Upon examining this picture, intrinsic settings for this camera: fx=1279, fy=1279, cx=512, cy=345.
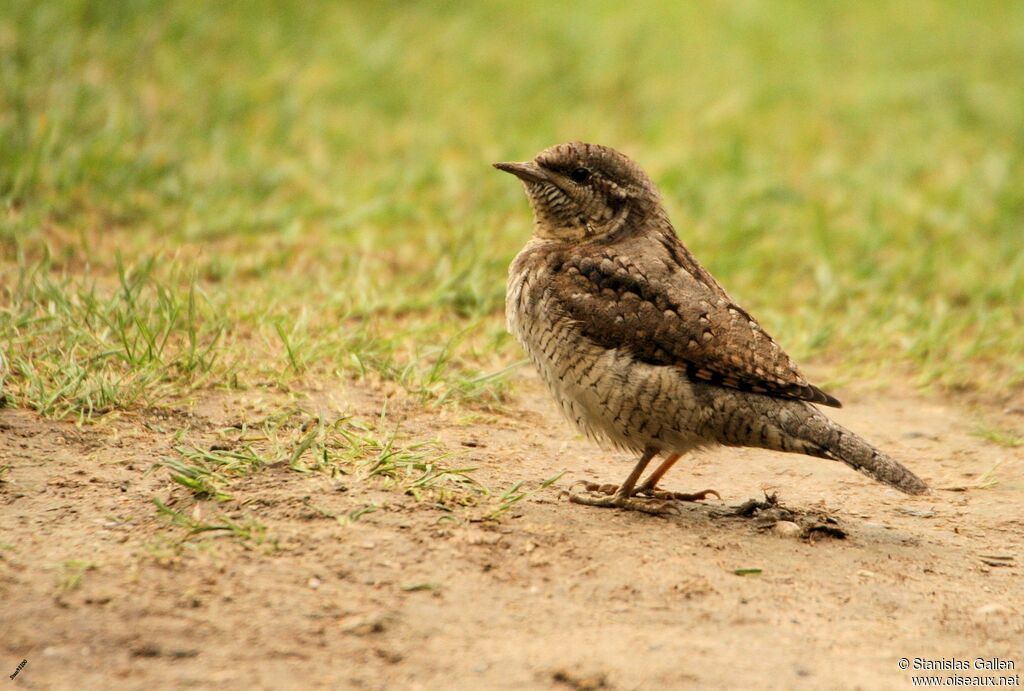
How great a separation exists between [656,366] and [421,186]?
4.14 meters

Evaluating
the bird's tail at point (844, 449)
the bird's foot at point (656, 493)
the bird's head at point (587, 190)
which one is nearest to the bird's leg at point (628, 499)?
the bird's foot at point (656, 493)

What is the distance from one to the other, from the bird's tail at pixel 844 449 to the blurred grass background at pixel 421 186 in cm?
163

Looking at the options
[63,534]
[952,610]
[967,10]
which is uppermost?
[967,10]

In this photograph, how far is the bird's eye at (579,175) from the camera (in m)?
5.27

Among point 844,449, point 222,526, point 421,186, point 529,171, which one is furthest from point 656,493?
point 421,186

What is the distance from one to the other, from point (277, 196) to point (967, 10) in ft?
32.7

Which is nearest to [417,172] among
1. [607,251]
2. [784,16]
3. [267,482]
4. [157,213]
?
[157,213]

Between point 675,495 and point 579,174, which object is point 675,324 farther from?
point 579,174

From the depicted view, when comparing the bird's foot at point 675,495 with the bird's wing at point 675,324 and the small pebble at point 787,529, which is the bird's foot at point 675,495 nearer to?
the small pebble at point 787,529

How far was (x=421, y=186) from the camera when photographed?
8477mm

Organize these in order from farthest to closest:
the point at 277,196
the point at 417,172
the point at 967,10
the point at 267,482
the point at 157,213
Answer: the point at 967,10
the point at 417,172
the point at 277,196
the point at 157,213
the point at 267,482

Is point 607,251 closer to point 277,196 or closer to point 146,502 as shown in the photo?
point 146,502

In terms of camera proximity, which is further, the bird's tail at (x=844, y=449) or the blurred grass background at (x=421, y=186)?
the blurred grass background at (x=421, y=186)

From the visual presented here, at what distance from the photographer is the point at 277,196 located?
802 cm
